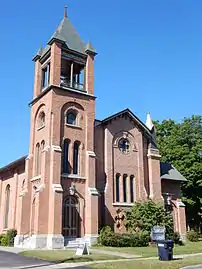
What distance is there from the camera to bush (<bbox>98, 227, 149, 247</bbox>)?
27375 mm

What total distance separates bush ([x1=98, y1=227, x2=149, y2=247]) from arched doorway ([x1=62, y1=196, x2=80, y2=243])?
227cm

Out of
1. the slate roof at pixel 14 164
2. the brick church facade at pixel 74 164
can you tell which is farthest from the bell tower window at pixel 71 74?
the slate roof at pixel 14 164

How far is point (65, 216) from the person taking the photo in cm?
2883

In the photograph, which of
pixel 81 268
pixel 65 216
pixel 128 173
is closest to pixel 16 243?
pixel 65 216

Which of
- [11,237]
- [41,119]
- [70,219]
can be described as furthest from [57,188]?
[41,119]

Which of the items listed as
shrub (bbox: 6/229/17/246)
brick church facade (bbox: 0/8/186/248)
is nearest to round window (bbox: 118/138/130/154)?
brick church facade (bbox: 0/8/186/248)

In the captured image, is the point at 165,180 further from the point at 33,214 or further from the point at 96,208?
the point at 33,214

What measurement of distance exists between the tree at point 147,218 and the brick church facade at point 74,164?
4.91ft

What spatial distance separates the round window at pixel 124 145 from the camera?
34622mm

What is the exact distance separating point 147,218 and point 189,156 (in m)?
19.7

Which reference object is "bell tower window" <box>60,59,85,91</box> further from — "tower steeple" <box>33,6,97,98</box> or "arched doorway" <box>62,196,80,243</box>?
"arched doorway" <box>62,196,80,243</box>

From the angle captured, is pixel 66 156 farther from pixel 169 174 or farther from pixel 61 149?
pixel 169 174

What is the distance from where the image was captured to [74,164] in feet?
101

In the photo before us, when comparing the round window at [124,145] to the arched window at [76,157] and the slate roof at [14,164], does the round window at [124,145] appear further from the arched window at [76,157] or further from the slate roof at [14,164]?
the slate roof at [14,164]
